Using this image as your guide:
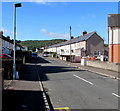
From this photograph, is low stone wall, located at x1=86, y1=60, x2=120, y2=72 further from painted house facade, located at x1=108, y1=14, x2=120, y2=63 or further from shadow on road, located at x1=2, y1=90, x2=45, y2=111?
shadow on road, located at x1=2, y1=90, x2=45, y2=111

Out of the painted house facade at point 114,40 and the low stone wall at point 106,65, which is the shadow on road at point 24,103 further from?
the painted house facade at point 114,40

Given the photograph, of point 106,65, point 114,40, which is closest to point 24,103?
point 106,65

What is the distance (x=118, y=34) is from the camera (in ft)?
78.9

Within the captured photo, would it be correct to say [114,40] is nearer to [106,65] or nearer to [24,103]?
[106,65]

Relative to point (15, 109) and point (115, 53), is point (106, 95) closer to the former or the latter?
point (15, 109)

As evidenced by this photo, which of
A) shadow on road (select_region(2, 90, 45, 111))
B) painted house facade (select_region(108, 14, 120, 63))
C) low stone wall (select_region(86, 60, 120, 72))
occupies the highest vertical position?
painted house facade (select_region(108, 14, 120, 63))

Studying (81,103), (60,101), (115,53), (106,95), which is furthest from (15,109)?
(115,53)

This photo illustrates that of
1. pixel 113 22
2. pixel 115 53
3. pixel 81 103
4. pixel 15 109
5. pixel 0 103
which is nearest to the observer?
pixel 15 109

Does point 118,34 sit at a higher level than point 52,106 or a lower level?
higher

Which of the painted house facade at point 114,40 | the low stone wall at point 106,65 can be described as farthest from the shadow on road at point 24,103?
the painted house facade at point 114,40

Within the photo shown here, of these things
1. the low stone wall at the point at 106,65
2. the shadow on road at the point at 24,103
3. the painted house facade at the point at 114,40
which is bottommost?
the shadow on road at the point at 24,103

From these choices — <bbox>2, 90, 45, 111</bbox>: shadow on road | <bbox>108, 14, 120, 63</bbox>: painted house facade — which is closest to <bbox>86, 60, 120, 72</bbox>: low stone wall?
<bbox>108, 14, 120, 63</bbox>: painted house facade

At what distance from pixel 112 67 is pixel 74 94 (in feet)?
39.9

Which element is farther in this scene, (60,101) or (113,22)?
(113,22)
